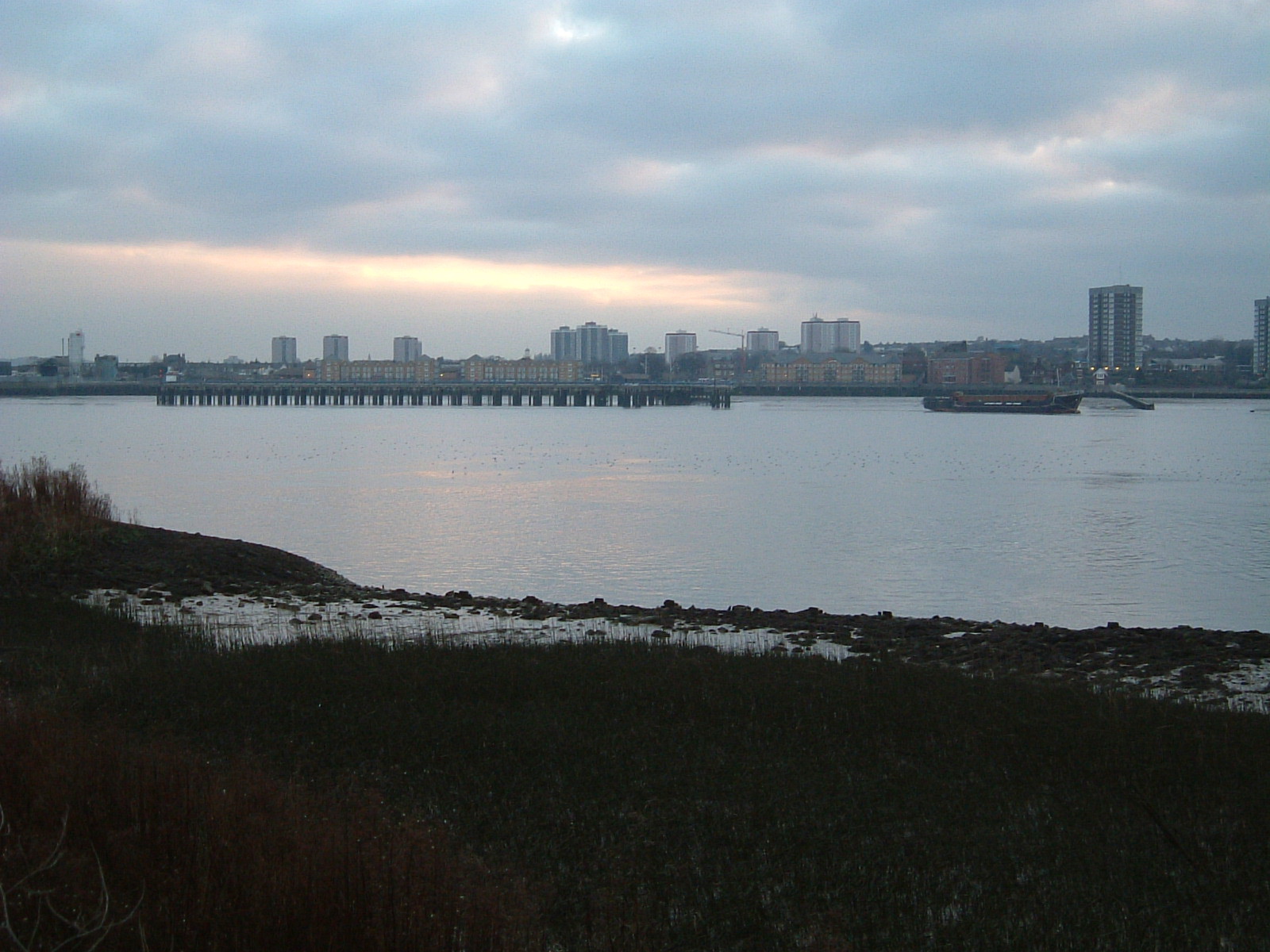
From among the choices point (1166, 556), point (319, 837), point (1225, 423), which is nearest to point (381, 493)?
point (1166, 556)

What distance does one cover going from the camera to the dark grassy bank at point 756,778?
614 cm

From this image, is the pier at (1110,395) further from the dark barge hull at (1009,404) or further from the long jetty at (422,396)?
the long jetty at (422,396)

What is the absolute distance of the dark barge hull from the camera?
438 feet

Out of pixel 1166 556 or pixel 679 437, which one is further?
pixel 679 437

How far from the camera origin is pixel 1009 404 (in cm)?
14200

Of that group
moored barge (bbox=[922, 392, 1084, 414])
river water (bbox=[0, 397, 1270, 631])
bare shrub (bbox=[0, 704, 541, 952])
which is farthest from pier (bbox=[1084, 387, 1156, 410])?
bare shrub (bbox=[0, 704, 541, 952])

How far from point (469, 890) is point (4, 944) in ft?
6.64

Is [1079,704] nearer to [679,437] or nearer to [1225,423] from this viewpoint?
[679,437]

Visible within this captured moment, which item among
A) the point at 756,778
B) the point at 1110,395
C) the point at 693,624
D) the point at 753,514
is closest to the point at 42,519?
the point at 693,624

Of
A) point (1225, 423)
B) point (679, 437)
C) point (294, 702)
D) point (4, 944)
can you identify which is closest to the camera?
point (4, 944)

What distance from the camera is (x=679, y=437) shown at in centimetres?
7775

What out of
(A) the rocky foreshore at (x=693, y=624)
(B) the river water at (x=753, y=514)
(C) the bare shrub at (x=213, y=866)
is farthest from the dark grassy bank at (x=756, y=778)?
(B) the river water at (x=753, y=514)

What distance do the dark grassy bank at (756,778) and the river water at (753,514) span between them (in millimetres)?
8305

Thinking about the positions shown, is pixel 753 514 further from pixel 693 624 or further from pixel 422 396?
pixel 422 396
